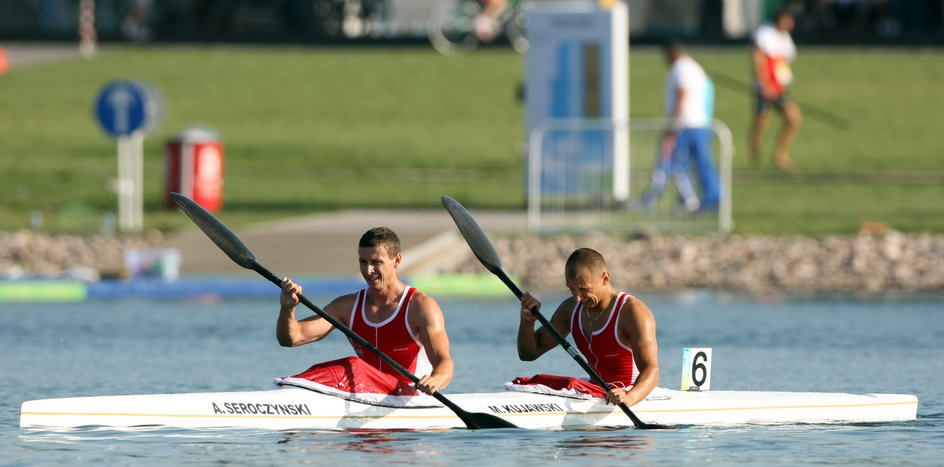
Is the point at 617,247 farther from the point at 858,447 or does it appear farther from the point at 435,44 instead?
the point at 435,44

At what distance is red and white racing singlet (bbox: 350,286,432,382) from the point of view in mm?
10953

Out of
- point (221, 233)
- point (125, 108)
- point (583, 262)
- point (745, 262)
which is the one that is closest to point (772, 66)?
point (745, 262)

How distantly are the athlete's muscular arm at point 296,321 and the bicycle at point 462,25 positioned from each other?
29708mm

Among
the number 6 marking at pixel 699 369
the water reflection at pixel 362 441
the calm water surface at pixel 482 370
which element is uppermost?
the number 6 marking at pixel 699 369

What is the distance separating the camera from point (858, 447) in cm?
1118

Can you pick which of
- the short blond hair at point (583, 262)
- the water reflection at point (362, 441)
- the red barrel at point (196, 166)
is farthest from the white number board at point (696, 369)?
the red barrel at point (196, 166)

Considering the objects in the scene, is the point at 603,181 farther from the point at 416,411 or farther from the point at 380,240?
the point at 380,240

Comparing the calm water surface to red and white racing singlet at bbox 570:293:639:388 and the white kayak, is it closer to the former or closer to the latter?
the white kayak

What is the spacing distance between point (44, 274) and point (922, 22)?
2612 cm

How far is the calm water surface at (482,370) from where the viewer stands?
35.2 feet

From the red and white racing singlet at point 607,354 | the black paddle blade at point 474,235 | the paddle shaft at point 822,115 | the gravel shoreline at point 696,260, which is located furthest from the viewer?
the paddle shaft at point 822,115

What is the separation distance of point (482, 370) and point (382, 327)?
3.87 meters

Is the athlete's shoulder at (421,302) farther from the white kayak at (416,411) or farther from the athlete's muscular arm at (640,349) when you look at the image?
the athlete's muscular arm at (640,349)

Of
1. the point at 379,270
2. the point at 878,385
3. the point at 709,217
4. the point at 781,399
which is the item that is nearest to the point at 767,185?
the point at 709,217
